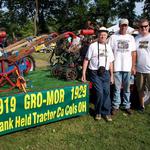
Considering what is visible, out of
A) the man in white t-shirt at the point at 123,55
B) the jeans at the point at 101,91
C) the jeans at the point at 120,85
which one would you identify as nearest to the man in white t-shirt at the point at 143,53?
the man in white t-shirt at the point at 123,55

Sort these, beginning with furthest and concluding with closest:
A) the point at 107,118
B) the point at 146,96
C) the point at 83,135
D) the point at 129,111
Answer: the point at 146,96, the point at 129,111, the point at 107,118, the point at 83,135

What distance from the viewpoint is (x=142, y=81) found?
6680mm

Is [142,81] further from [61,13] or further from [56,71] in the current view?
[61,13]

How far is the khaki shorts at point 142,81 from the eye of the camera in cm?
661

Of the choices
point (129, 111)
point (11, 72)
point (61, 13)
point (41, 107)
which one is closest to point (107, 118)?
point (129, 111)

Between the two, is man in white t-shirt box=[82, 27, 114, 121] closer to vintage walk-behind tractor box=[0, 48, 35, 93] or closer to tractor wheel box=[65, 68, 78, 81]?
tractor wheel box=[65, 68, 78, 81]

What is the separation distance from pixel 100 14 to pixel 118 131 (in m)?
47.4

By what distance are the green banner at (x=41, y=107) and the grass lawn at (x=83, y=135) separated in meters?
0.15

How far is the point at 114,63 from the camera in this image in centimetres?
636

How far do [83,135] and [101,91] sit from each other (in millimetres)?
945

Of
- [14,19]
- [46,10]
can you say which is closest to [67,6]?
[46,10]

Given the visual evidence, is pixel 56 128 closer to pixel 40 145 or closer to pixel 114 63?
pixel 40 145

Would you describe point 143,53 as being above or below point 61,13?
below

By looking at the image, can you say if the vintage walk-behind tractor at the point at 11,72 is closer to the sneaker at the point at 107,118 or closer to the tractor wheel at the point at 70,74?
the tractor wheel at the point at 70,74
